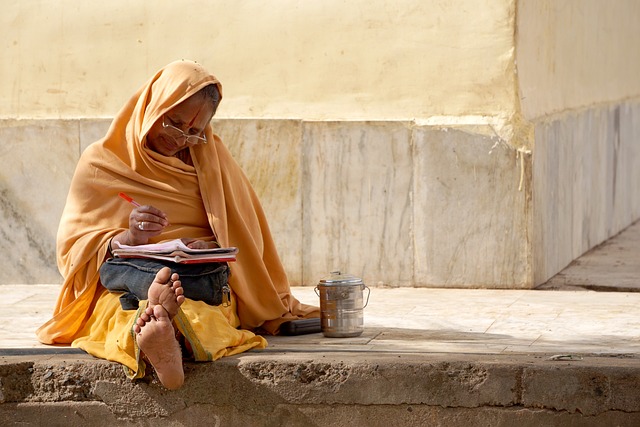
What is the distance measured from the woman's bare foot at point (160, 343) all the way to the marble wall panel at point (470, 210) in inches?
100

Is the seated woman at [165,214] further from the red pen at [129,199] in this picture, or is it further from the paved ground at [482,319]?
the paved ground at [482,319]

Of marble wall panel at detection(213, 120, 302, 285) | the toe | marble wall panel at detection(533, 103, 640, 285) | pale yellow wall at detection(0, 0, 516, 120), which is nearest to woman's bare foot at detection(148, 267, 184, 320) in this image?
the toe

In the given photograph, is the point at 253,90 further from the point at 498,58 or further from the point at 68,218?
the point at 68,218

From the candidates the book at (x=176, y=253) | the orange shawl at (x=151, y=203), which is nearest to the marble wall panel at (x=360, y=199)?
the orange shawl at (x=151, y=203)

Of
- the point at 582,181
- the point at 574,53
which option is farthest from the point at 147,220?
the point at 582,181

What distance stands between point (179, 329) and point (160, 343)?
0.67 feet

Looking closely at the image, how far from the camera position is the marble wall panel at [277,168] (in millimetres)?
7297

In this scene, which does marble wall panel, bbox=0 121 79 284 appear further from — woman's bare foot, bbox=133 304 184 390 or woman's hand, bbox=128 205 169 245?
woman's bare foot, bbox=133 304 184 390

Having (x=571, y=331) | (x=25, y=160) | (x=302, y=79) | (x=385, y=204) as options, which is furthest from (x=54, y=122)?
(x=571, y=331)

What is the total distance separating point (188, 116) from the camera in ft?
18.0

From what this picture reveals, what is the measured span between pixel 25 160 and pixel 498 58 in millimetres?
2740

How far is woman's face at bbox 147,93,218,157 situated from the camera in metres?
5.46

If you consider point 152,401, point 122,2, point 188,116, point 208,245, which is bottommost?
point 152,401

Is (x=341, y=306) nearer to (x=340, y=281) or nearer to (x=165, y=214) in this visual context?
(x=340, y=281)
